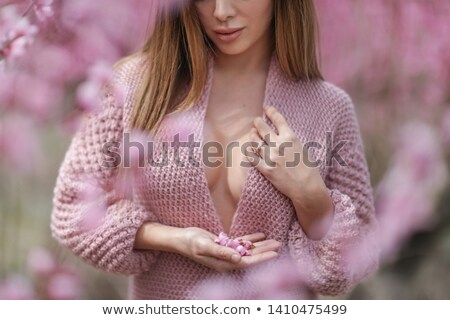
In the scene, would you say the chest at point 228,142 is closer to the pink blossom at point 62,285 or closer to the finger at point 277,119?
the finger at point 277,119

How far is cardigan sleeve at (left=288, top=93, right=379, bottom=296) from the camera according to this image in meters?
1.45

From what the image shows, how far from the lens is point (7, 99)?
1.87m

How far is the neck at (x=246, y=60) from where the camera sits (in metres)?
1.50

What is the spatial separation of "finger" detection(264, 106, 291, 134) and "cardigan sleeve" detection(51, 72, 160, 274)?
298 millimetres

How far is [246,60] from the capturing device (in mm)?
1503

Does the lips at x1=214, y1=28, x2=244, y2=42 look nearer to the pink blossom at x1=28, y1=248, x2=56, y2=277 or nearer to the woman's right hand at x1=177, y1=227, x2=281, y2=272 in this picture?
the woman's right hand at x1=177, y1=227, x2=281, y2=272

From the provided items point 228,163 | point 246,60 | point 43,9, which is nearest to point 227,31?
point 246,60

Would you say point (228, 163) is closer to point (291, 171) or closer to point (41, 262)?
point (291, 171)

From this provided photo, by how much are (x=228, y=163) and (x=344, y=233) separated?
27 cm

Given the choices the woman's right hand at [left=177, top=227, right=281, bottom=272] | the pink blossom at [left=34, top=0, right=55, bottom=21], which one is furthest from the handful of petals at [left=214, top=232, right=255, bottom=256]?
the pink blossom at [left=34, top=0, right=55, bottom=21]

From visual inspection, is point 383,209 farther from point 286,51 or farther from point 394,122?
point 286,51

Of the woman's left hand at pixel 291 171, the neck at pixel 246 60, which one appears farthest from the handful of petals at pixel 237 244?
the neck at pixel 246 60

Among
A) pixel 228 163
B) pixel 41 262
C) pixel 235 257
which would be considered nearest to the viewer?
pixel 235 257
